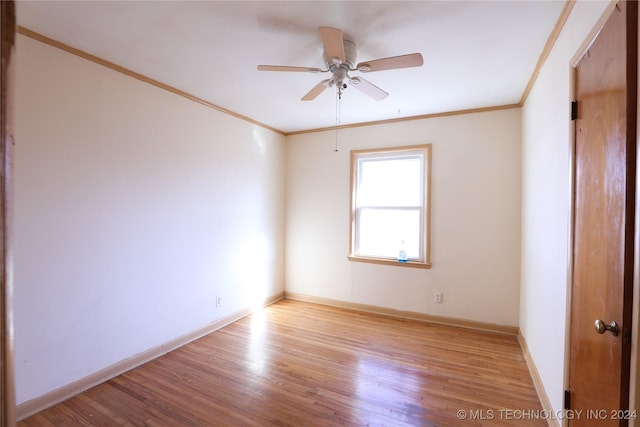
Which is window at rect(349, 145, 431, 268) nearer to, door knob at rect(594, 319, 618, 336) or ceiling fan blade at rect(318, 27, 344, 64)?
ceiling fan blade at rect(318, 27, 344, 64)

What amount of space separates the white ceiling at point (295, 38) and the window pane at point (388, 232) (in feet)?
4.98

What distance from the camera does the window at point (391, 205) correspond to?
3609 mm

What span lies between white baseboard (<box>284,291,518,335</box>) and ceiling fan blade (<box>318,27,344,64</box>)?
3.03 m

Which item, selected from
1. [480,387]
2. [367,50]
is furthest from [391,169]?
[480,387]

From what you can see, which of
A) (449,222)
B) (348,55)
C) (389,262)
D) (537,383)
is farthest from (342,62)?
(537,383)

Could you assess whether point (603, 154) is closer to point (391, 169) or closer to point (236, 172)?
point (391, 169)

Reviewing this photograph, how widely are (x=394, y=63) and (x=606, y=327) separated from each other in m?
1.69

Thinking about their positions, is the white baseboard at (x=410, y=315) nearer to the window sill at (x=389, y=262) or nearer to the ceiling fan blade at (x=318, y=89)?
the window sill at (x=389, y=262)

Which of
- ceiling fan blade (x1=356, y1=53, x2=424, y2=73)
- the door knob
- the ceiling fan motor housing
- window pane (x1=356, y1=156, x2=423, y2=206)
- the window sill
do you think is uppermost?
the ceiling fan motor housing

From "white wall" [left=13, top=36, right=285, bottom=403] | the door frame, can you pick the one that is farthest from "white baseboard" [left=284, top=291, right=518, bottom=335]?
the door frame

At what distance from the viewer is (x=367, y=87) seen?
222cm

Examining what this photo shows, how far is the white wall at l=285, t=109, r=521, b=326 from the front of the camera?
3.17m

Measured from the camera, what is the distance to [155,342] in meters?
2.66

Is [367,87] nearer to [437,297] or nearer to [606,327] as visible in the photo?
[606,327]
